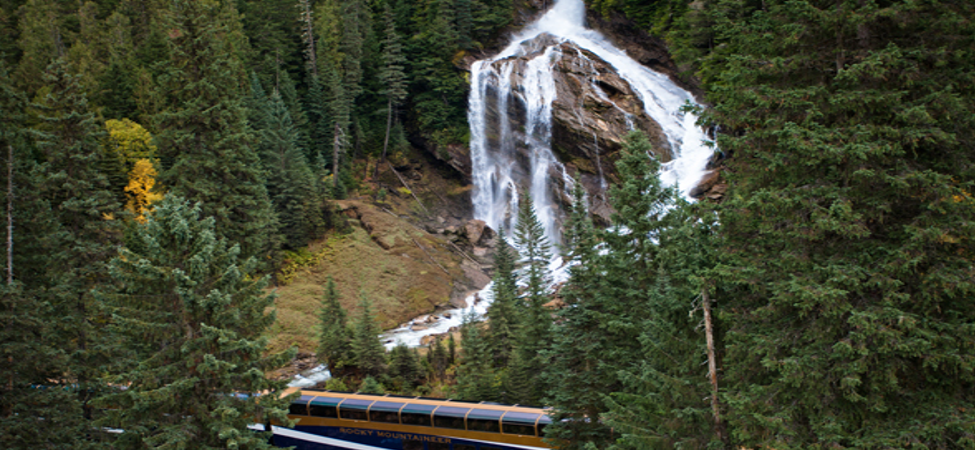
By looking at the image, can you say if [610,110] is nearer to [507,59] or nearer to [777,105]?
[507,59]

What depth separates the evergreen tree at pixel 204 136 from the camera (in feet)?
69.6

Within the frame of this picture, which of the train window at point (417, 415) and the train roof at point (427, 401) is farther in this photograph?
the train window at point (417, 415)

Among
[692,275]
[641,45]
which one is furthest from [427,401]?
[641,45]

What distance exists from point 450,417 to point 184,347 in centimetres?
1023

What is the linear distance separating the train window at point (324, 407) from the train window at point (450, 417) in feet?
12.7

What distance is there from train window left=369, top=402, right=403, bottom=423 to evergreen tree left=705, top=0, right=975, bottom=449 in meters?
13.6

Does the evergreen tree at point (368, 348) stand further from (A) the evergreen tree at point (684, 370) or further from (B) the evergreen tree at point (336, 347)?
(A) the evergreen tree at point (684, 370)

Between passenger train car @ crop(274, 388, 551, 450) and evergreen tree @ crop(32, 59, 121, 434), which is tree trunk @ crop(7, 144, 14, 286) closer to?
evergreen tree @ crop(32, 59, 121, 434)

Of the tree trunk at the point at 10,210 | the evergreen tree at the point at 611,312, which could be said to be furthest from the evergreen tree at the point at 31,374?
the evergreen tree at the point at 611,312

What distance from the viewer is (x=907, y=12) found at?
25.3ft

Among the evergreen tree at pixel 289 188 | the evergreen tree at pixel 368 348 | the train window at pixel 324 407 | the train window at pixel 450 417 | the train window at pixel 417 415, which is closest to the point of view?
the train window at pixel 450 417

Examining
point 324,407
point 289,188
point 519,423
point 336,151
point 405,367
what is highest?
point 336,151

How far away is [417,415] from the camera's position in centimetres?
1953

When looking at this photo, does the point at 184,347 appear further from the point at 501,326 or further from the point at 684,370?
the point at 501,326
